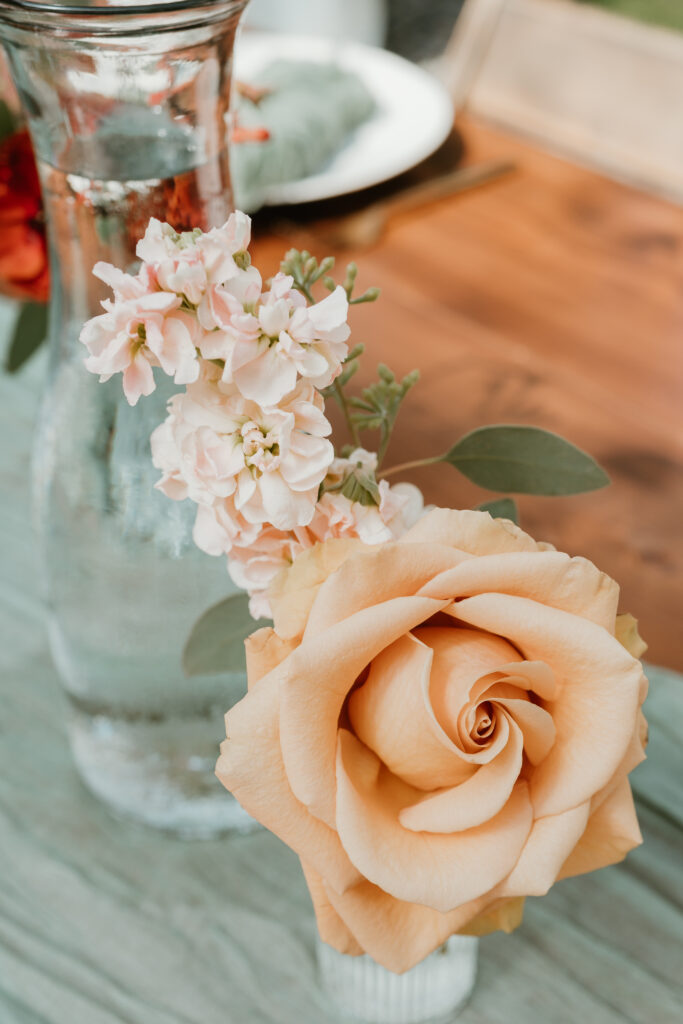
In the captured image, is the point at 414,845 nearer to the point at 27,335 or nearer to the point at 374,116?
the point at 27,335

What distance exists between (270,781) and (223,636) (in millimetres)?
71

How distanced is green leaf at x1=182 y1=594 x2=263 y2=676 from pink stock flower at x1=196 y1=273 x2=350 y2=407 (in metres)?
0.09

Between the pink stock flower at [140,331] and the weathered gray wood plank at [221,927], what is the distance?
21cm

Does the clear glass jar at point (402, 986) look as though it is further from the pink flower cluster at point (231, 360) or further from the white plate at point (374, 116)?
the white plate at point (374, 116)

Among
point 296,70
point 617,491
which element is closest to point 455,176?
point 296,70

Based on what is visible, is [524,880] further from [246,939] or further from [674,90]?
[674,90]

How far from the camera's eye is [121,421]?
31 centimetres

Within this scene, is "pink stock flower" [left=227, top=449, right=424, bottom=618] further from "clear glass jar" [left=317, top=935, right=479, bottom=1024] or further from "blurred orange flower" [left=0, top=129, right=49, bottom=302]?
"blurred orange flower" [left=0, top=129, right=49, bottom=302]

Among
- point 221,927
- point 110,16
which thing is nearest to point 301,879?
point 221,927

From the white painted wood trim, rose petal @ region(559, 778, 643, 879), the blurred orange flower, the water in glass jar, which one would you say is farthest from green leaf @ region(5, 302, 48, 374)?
the white painted wood trim

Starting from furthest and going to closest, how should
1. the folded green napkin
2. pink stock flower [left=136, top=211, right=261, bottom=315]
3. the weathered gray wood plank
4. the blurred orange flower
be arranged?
the folded green napkin < the blurred orange flower < the weathered gray wood plank < pink stock flower [left=136, top=211, right=261, bottom=315]

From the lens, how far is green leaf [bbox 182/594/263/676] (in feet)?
0.90

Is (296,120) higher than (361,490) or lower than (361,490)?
lower

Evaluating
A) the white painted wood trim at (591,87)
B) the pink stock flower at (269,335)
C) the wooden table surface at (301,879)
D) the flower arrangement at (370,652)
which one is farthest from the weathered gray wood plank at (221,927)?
the white painted wood trim at (591,87)
